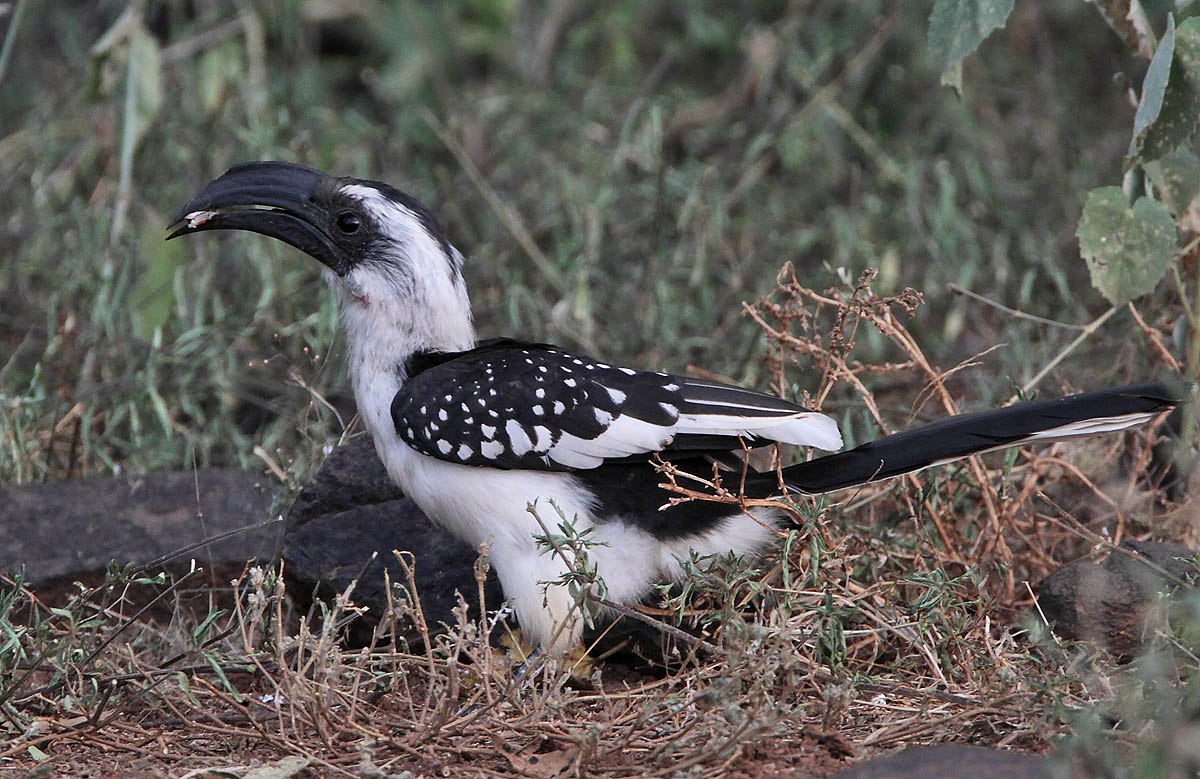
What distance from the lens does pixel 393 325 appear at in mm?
3365

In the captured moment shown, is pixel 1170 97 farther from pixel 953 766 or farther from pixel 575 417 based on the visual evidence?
pixel 953 766

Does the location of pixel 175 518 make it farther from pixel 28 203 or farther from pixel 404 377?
pixel 28 203

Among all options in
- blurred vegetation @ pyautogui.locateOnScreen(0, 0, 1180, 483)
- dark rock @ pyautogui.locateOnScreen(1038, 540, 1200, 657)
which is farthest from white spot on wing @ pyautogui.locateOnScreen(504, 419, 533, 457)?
dark rock @ pyautogui.locateOnScreen(1038, 540, 1200, 657)

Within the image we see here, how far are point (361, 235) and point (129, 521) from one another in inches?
38.6

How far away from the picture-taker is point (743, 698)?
99.7 inches

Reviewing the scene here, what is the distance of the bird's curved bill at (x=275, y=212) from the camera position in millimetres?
3396

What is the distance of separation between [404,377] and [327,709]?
955mm

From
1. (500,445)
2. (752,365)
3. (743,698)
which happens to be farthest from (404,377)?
(752,365)

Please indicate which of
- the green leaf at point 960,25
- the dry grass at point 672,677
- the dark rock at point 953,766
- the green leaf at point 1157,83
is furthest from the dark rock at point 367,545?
the green leaf at point 1157,83

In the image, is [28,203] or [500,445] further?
[28,203]

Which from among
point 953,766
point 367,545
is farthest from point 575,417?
point 953,766

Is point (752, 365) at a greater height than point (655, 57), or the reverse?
point (655, 57)

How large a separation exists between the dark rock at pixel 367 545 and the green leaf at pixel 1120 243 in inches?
65.4

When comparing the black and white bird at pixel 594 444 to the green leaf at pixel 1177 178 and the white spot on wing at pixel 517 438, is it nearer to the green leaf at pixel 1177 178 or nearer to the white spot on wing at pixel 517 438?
the white spot on wing at pixel 517 438
